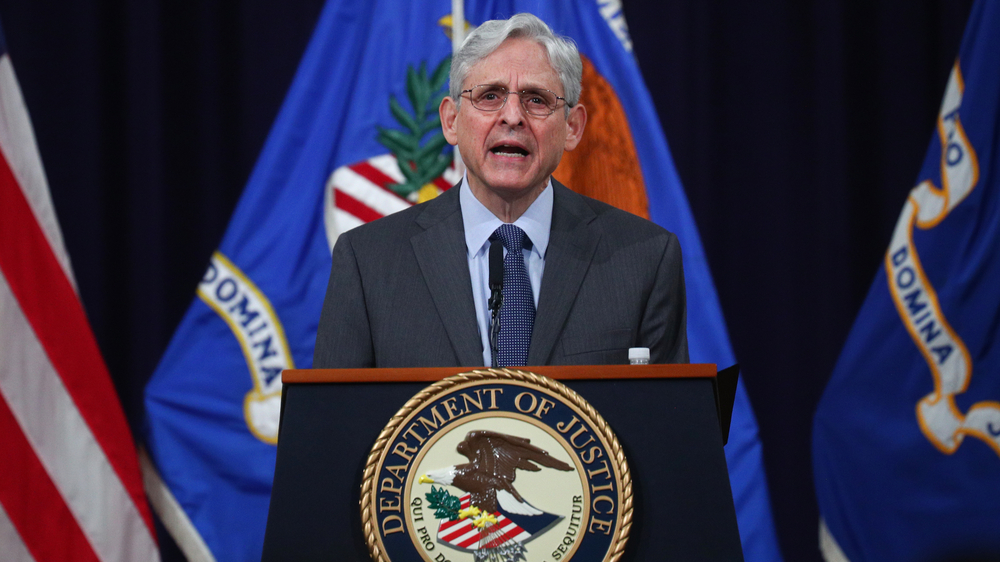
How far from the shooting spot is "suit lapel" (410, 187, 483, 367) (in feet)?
4.98

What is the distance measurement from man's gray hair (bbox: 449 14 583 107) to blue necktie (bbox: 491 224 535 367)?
373 millimetres

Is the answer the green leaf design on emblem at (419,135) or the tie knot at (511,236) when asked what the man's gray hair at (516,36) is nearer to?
the tie knot at (511,236)

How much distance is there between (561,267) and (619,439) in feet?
1.71

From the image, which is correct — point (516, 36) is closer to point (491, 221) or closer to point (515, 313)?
point (491, 221)

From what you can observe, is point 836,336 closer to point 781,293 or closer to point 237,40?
point 781,293

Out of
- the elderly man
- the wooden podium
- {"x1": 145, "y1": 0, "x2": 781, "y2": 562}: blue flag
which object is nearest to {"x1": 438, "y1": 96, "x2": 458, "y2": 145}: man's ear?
the elderly man

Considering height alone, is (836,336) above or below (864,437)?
above

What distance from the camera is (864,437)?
3.38 m

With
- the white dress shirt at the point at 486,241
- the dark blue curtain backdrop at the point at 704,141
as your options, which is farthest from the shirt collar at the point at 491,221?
the dark blue curtain backdrop at the point at 704,141

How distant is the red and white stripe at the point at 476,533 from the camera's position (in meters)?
1.06

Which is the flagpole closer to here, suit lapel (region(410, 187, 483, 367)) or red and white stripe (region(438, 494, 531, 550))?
suit lapel (region(410, 187, 483, 367))

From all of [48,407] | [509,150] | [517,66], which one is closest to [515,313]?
[509,150]

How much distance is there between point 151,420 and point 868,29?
10.8ft

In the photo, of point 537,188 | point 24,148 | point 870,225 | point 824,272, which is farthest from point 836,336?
point 24,148
